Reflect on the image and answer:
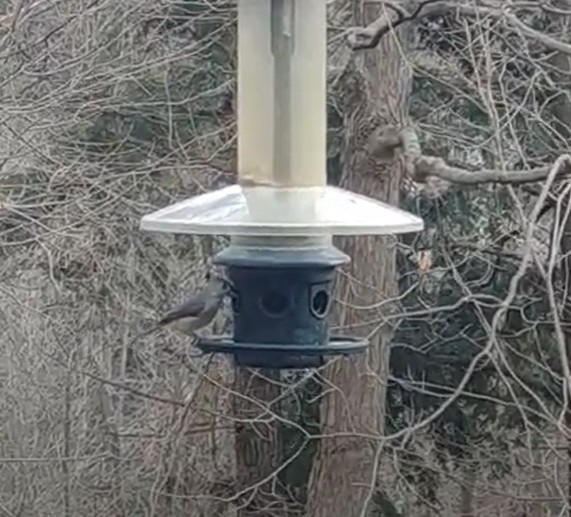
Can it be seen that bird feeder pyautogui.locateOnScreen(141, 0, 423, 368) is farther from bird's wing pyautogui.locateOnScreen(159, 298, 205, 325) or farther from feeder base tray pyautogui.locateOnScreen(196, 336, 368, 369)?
bird's wing pyautogui.locateOnScreen(159, 298, 205, 325)

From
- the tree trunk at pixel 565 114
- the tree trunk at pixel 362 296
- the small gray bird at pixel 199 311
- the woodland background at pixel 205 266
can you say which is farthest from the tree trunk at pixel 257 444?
the small gray bird at pixel 199 311

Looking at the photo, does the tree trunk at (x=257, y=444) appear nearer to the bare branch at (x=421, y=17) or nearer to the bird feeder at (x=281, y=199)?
the bare branch at (x=421, y=17)

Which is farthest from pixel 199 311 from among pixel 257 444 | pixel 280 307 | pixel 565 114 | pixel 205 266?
pixel 257 444

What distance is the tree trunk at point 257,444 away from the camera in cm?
547

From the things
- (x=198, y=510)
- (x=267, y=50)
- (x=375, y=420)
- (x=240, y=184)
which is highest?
(x=267, y=50)

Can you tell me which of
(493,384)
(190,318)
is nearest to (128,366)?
(493,384)

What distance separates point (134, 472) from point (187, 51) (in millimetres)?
1667

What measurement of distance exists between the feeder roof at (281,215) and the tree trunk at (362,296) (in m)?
2.89

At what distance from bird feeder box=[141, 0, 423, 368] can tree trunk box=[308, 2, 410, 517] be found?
9.23ft

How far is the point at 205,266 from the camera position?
5.34 meters

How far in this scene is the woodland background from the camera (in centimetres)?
491

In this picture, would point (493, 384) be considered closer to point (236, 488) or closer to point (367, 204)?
point (236, 488)

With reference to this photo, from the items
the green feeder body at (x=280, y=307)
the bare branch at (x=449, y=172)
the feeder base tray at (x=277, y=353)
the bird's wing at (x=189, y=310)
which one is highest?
the bare branch at (x=449, y=172)

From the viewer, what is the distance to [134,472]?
219 inches
